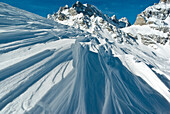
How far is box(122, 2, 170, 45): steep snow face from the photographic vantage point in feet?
55.4

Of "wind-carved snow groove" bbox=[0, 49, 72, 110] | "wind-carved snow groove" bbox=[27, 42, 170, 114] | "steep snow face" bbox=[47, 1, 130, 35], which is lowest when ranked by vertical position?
"wind-carved snow groove" bbox=[27, 42, 170, 114]

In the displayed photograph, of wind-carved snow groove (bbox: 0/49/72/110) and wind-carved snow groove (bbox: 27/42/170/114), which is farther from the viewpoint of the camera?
wind-carved snow groove (bbox: 27/42/170/114)

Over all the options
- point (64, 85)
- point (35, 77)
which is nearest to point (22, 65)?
point (35, 77)

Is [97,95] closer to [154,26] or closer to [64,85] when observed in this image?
[64,85]

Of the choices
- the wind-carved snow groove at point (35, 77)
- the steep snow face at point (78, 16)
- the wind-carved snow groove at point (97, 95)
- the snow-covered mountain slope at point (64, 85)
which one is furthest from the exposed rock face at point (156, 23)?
the wind-carved snow groove at point (35, 77)

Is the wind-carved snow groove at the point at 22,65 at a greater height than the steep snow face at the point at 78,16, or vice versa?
the steep snow face at the point at 78,16

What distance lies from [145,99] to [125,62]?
8.21 feet

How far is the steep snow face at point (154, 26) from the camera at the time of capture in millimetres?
16891

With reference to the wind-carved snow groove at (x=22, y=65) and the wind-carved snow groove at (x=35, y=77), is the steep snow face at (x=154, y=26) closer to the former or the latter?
the wind-carved snow groove at (x=35, y=77)

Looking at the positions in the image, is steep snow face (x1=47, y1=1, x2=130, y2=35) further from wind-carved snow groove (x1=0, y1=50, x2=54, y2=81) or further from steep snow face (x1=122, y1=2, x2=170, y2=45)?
wind-carved snow groove (x1=0, y1=50, x2=54, y2=81)

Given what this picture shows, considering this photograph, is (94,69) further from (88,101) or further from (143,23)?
(143,23)

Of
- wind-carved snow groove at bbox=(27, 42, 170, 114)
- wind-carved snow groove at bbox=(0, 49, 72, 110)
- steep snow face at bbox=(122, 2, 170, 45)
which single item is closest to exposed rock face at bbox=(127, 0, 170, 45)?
steep snow face at bbox=(122, 2, 170, 45)

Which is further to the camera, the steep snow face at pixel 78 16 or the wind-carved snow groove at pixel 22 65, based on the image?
the steep snow face at pixel 78 16

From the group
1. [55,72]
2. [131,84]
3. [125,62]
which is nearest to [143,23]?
[125,62]
